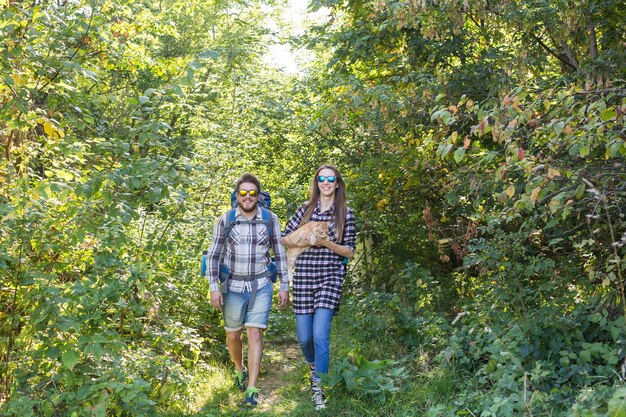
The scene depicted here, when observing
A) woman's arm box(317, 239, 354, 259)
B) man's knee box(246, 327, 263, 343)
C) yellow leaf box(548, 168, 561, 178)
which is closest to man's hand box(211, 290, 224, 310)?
man's knee box(246, 327, 263, 343)

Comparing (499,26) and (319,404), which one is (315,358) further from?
(499,26)

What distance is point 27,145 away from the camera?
611cm

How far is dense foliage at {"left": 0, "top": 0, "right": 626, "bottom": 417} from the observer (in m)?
4.49

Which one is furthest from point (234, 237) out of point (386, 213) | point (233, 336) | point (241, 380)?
point (386, 213)

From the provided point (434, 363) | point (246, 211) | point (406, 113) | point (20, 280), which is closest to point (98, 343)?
point (20, 280)

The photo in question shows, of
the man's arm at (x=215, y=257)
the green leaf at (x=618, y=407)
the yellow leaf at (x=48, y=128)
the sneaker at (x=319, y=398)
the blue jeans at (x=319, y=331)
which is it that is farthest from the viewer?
the man's arm at (x=215, y=257)

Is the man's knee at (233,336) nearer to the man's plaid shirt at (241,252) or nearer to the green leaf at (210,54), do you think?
the man's plaid shirt at (241,252)

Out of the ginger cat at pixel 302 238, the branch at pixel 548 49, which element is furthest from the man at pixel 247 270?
the branch at pixel 548 49

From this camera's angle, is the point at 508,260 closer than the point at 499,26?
Yes

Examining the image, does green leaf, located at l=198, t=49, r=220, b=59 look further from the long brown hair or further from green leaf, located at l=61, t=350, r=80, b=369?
green leaf, located at l=61, t=350, r=80, b=369

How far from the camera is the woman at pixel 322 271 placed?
5.73m

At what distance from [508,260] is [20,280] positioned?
3962 millimetres

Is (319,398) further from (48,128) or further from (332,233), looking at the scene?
(48,128)

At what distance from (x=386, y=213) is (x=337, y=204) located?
3360 millimetres
